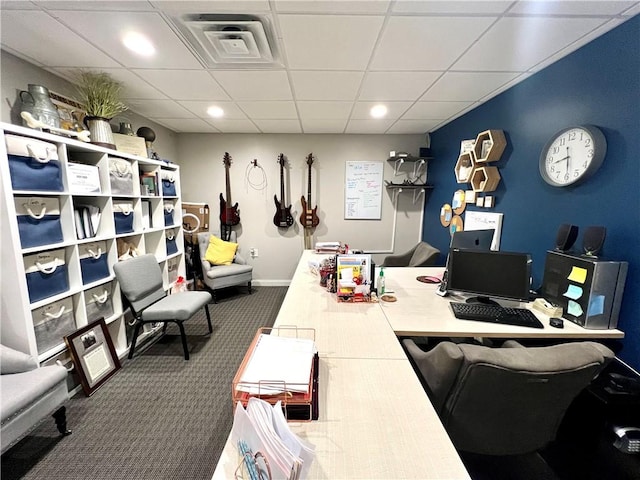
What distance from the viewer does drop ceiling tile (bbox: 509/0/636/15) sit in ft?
4.24

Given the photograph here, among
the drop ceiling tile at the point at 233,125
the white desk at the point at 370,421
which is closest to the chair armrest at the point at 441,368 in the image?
the white desk at the point at 370,421

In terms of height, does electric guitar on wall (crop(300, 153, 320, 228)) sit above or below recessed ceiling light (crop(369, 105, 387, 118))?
below

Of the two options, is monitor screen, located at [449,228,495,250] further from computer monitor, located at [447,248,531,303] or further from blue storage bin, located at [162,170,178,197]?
blue storage bin, located at [162,170,178,197]

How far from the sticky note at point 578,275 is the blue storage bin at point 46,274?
3.22 meters

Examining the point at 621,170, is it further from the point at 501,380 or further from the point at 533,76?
the point at 501,380

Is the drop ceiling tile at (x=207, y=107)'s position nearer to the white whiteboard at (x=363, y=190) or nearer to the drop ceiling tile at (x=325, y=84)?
the drop ceiling tile at (x=325, y=84)

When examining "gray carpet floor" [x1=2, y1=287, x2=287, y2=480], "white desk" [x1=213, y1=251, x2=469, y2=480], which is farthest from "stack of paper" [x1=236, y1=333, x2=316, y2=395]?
"gray carpet floor" [x1=2, y1=287, x2=287, y2=480]

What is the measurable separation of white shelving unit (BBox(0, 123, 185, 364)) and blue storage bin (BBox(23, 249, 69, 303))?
0.11 feet

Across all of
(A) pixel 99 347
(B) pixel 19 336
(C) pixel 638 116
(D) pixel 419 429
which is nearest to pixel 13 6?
(B) pixel 19 336

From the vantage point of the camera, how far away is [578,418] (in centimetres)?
135

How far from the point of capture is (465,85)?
227cm

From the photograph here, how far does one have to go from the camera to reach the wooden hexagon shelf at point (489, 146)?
2357mm

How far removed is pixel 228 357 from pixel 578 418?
7.93ft

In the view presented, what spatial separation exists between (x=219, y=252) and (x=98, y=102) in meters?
2.18
